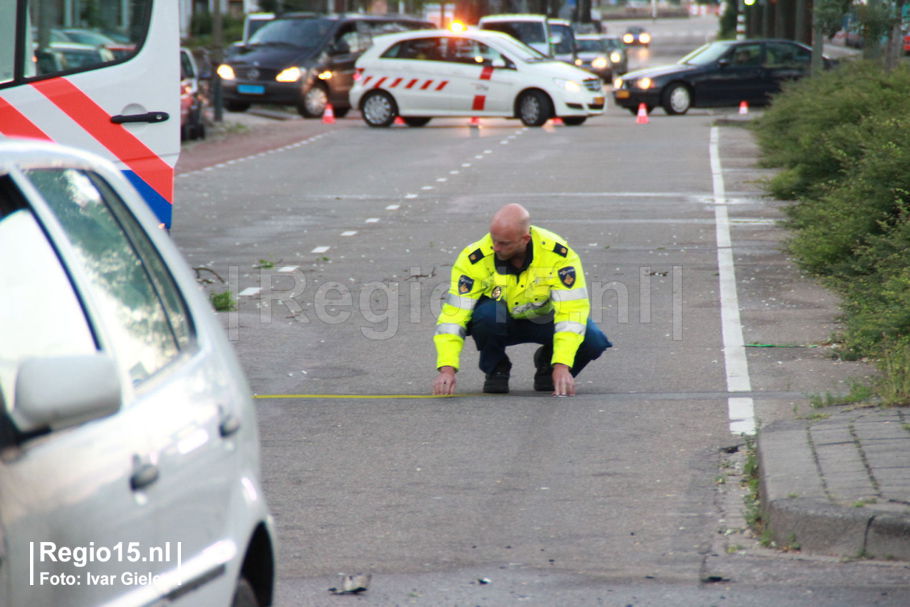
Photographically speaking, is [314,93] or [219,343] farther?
[314,93]

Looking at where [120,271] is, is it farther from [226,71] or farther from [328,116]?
[226,71]

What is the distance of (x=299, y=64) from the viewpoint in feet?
111

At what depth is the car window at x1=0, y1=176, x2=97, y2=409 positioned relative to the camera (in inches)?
118

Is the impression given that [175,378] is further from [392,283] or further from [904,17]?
[904,17]

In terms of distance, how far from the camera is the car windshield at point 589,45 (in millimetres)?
56906

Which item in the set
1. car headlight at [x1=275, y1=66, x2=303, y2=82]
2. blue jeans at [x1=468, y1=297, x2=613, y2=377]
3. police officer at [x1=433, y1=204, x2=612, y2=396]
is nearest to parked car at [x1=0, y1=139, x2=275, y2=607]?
police officer at [x1=433, y1=204, x2=612, y2=396]

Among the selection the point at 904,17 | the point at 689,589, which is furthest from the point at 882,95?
the point at 689,589

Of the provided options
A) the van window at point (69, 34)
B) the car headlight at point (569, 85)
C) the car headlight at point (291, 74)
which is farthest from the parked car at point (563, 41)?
the van window at point (69, 34)

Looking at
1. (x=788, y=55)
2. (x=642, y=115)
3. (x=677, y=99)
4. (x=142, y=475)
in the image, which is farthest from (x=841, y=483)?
(x=788, y=55)

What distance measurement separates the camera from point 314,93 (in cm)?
3475

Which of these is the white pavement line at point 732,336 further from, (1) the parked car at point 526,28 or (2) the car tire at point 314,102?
(1) the parked car at point 526,28

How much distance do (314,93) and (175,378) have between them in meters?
31.8

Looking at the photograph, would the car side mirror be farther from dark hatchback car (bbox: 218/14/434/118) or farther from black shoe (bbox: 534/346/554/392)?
dark hatchback car (bbox: 218/14/434/118)

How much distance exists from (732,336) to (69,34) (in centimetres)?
452
